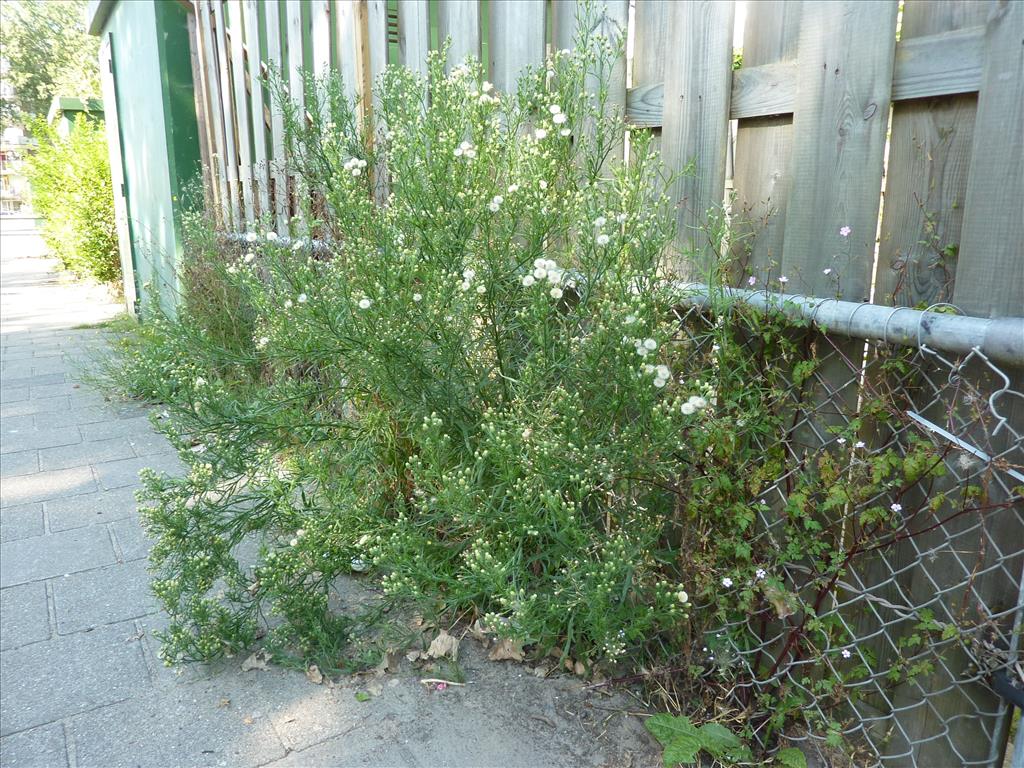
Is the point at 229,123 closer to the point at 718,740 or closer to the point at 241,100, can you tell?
the point at 241,100

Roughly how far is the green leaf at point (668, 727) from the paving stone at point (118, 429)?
12.1 ft

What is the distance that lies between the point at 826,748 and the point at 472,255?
5.12 feet

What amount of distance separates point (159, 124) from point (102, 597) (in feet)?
18.2

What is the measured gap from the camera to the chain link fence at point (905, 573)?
162 cm

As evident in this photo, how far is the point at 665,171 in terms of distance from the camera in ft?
7.55

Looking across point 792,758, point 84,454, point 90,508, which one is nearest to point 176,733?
point 792,758

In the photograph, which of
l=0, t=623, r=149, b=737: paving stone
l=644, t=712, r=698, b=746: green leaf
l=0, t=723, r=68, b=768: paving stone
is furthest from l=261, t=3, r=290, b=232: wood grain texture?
l=644, t=712, r=698, b=746: green leaf

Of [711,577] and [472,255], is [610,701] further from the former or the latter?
[472,255]

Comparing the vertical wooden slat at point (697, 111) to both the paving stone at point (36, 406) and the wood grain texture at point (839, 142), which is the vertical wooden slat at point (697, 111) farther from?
the paving stone at point (36, 406)

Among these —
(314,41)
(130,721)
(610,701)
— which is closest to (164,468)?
(130,721)

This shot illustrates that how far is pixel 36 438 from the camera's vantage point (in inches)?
181

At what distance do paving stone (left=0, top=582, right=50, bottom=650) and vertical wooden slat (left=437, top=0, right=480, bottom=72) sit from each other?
240cm

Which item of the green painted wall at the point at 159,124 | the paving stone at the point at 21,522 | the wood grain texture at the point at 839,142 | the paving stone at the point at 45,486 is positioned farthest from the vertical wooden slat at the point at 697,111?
the green painted wall at the point at 159,124

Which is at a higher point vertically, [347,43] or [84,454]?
[347,43]
